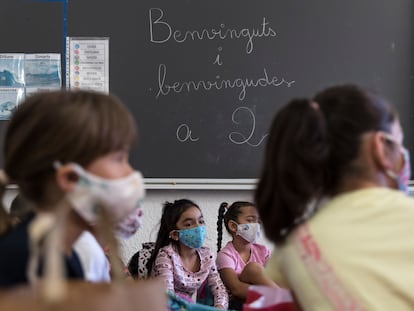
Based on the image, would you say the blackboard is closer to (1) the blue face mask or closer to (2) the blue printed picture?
(2) the blue printed picture

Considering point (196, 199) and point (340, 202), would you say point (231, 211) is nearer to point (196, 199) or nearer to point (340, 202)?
point (196, 199)

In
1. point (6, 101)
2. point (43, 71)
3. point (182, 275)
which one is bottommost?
point (182, 275)

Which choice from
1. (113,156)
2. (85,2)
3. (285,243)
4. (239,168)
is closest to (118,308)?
(113,156)

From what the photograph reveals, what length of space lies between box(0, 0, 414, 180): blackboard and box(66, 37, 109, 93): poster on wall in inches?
1.5

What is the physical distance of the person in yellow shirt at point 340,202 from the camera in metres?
1.03

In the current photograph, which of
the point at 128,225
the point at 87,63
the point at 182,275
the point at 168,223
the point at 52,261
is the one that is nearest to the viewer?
the point at 52,261

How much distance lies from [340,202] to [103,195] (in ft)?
1.50

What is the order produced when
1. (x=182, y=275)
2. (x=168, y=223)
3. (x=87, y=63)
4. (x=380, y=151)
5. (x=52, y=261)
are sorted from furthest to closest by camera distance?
(x=87, y=63)
(x=168, y=223)
(x=182, y=275)
(x=380, y=151)
(x=52, y=261)

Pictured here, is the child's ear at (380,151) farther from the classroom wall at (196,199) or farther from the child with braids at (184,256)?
the classroom wall at (196,199)

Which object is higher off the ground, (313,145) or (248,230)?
(313,145)

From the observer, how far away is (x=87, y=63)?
9.45 feet

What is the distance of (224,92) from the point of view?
114 inches

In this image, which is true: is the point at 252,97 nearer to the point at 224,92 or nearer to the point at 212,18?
the point at 224,92

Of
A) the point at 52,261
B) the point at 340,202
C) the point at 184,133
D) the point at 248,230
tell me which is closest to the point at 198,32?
the point at 184,133
